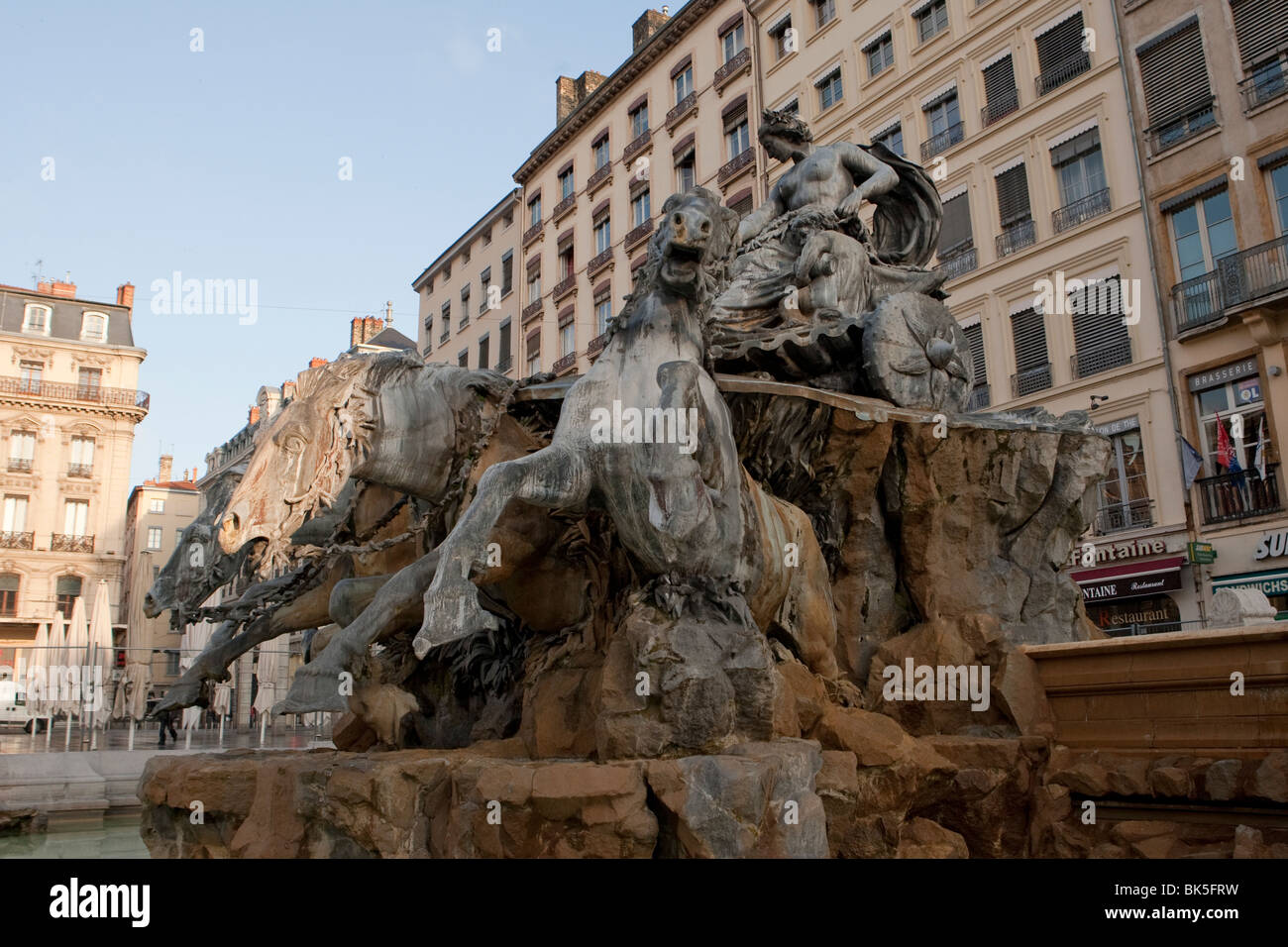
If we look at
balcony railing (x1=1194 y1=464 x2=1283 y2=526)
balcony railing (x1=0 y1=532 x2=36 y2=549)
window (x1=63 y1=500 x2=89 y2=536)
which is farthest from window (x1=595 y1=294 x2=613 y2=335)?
balcony railing (x1=0 y1=532 x2=36 y2=549)

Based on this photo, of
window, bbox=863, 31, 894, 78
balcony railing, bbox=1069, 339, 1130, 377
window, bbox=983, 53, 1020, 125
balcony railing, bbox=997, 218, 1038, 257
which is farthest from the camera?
window, bbox=863, 31, 894, 78

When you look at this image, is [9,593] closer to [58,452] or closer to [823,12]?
[58,452]

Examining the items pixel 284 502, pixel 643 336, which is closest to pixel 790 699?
pixel 643 336

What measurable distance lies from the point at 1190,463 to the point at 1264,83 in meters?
7.49

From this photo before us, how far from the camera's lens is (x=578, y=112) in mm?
42156

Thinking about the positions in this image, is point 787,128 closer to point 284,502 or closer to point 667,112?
point 284,502

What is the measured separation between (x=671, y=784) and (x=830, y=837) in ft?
4.23

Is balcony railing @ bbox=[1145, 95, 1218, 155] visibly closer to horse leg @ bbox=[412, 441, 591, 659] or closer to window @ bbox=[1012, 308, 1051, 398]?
window @ bbox=[1012, 308, 1051, 398]

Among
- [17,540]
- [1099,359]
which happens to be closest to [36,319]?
[17,540]

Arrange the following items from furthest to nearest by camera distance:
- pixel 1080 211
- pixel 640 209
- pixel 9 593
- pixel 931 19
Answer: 1. pixel 9 593
2. pixel 640 209
3. pixel 931 19
4. pixel 1080 211

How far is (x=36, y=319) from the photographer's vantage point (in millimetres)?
50969

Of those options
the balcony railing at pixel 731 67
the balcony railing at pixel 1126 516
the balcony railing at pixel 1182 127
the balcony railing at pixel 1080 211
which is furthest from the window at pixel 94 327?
the balcony railing at pixel 1182 127

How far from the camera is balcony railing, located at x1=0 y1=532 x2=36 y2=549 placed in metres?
47.2

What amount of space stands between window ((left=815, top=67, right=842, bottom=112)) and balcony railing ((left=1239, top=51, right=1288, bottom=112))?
39.5ft
